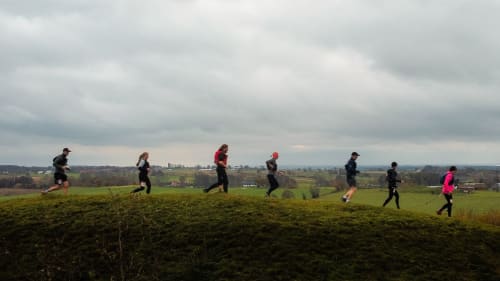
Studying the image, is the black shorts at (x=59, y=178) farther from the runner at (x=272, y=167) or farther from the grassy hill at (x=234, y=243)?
the runner at (x=272, y=167)

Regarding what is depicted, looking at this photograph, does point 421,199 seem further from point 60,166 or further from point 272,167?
point 60,166

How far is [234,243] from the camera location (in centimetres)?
1280

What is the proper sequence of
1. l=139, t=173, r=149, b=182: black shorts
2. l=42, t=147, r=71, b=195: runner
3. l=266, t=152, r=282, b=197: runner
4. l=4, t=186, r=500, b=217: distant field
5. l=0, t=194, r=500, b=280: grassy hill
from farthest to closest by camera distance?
1. l=4, t=186, r=500, b=217: distant field
2. l=266, t=152, r=282, b=197: runner
3. l=139, t=173, r=149, b=182: black shorts
4. l=42, t=147, r=71, b=195: runner
5. l=0, t=194, r=500, b=280: grassy hill

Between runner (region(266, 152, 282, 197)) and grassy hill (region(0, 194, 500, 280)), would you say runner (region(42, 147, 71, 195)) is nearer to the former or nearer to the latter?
grassy hill (region(0, 194, 500, 280))

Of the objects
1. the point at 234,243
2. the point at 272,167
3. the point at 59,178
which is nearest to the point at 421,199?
the point at 272,167

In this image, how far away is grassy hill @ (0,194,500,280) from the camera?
11.4 m

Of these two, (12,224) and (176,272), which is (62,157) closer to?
(12,224)

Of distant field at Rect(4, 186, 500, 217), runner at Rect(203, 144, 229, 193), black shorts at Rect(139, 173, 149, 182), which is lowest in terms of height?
distant field at Rect(4, 186, 500, 217)

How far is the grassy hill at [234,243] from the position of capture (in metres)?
11.4

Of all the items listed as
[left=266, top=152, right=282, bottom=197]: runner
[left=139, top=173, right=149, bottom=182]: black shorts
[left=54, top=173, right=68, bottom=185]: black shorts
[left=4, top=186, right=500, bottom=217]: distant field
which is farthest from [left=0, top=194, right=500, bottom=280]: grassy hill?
[left=4, top=186, right=500, bottom=217]: distant field

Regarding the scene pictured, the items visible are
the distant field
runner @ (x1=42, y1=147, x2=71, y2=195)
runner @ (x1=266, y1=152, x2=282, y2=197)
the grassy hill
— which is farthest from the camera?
the distant field

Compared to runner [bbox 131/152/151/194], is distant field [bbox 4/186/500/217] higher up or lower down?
lower down

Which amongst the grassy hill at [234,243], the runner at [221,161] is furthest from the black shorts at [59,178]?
the runner at [221,161]

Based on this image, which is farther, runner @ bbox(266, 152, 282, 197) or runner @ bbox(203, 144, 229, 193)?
runner @ bbox(266, 152, 282, 197)
